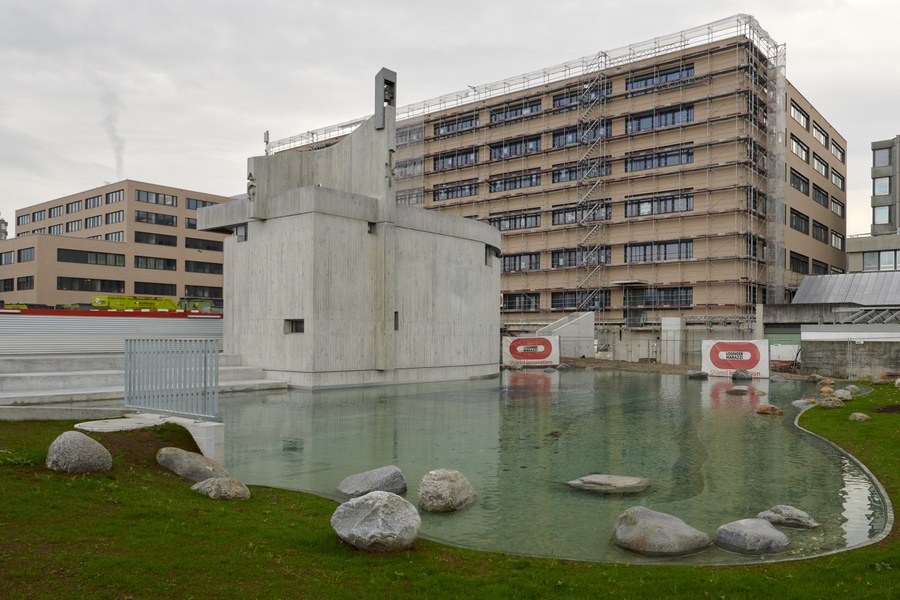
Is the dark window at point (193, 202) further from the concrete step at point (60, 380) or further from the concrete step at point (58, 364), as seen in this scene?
the concrete step at point (60, 380)

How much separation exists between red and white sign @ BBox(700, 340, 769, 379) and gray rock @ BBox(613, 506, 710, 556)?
32.9 meters

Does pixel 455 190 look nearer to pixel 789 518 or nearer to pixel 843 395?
pixel 843 395

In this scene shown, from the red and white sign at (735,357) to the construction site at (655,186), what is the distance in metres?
15.4

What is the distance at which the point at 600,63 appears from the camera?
237 feet

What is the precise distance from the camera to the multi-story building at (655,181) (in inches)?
2520

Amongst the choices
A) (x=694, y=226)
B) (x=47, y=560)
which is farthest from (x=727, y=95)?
(x=47, y=560)

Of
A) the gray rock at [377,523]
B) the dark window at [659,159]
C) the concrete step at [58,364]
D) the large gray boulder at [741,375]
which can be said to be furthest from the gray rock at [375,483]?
the dark window at [659,159]

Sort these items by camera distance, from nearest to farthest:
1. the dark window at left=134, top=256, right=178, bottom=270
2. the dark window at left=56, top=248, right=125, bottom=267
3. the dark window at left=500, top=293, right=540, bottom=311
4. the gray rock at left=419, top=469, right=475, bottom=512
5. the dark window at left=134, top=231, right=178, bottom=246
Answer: the gray rock at left=419, top=469, right=475, bottom=512 < the dark window at left=500, top=293, right=540, bottom=311 < the dark window at left=56, top=248, right=125, bottom=267 < the dark window at left=134, top=256, right=178, bottom=270 < the dark window at left=134, top=231, right=178, bottom=246

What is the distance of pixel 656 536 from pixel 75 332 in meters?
32.7

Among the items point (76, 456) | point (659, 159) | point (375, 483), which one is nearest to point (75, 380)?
point (76, 456)

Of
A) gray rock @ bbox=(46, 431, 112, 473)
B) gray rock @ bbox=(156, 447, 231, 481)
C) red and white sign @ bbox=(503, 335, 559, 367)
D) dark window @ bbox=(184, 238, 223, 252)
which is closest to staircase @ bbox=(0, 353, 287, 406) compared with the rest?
gray rock @ bbox=(156, 447, 231, 481)

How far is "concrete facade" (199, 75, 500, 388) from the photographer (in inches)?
1265

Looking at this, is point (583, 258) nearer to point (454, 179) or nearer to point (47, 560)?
point (454, 179)

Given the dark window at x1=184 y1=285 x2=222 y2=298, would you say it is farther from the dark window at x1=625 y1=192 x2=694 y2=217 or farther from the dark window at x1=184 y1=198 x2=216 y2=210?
the dark window at x1=625 y1=192 x2=694 y2=217
